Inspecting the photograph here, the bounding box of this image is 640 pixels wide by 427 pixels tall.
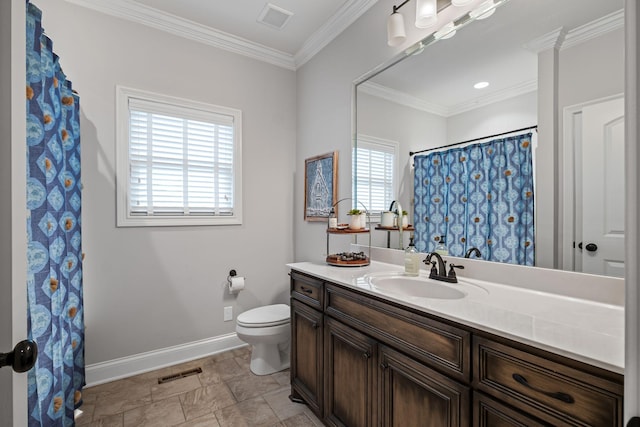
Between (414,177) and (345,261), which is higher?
(414,177)

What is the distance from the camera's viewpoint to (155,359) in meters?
2.42

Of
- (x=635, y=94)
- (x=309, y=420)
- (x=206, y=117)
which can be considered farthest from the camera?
(x=206, y=117)

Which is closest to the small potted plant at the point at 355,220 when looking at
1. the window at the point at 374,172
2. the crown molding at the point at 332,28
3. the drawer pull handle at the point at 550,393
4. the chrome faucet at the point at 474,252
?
the window at the point at 374,172

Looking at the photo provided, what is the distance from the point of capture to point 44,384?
53.0 inches

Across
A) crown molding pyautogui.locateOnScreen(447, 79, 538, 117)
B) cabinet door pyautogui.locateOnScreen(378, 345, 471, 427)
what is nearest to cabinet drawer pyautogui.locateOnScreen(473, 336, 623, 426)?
cabinet door pyautogui.locateOnScreen(378, 345, 471, 427)

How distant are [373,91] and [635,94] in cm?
187

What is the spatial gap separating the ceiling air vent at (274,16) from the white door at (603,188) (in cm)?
212

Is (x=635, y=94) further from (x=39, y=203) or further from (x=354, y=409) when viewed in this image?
(x=39, y=203)

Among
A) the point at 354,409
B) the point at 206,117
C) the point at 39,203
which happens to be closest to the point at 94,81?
the point at 206,117

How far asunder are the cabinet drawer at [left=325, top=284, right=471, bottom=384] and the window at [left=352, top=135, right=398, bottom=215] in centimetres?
81

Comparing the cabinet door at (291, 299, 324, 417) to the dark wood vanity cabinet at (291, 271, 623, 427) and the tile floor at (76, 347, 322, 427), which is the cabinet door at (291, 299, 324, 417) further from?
the tile floor at (76, 347, 322, 427)

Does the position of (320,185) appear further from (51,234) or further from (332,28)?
(51,234)

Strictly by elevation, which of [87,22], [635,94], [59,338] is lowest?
[59,338]

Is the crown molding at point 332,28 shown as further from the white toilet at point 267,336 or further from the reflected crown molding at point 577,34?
the white toilet at point 267,336
